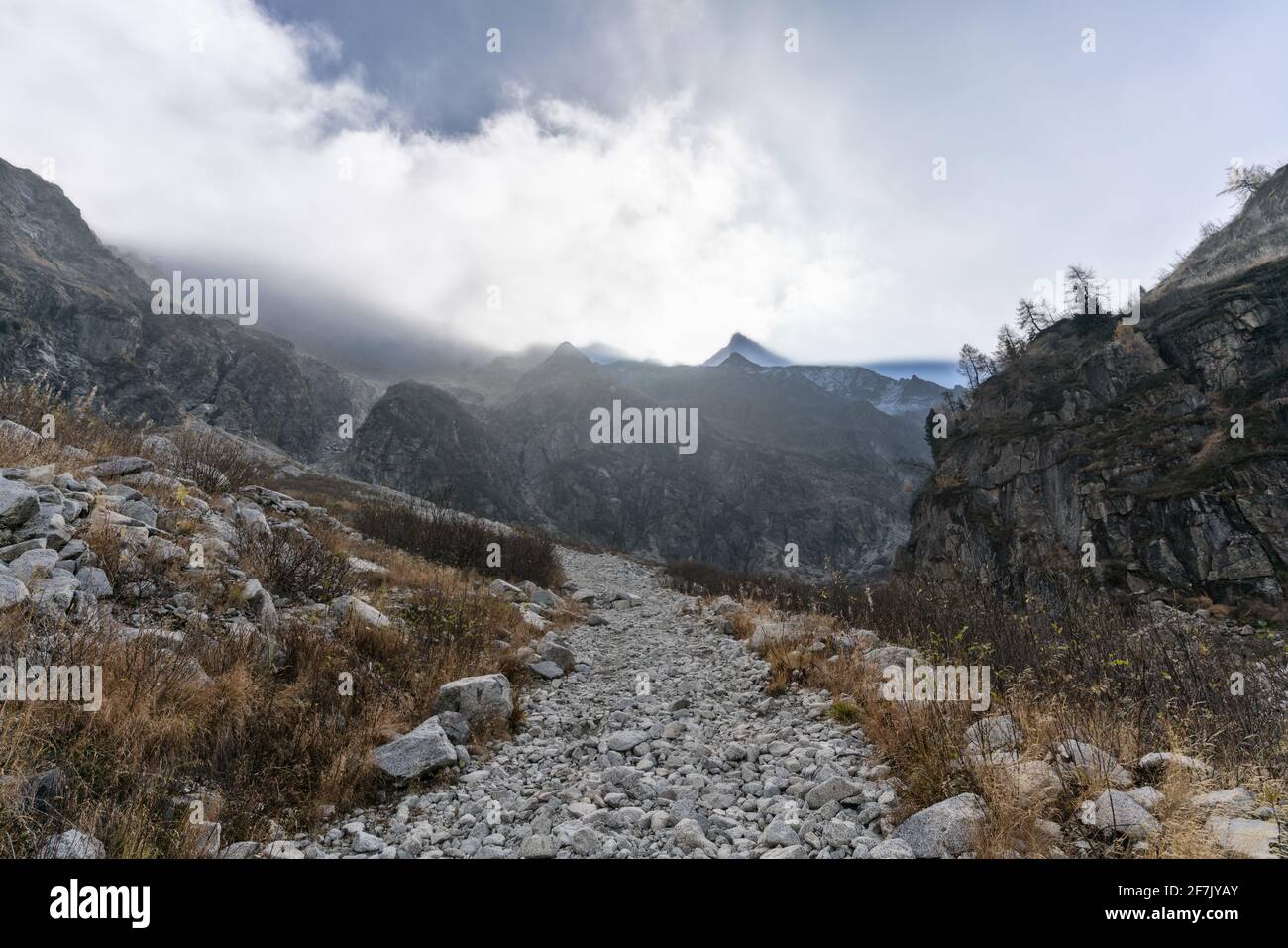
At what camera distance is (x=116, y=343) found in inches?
4633

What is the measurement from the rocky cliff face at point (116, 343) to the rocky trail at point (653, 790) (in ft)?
385

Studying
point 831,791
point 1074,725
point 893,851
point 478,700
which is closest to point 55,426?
point 478,700

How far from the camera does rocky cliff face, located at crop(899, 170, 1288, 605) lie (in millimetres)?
24656

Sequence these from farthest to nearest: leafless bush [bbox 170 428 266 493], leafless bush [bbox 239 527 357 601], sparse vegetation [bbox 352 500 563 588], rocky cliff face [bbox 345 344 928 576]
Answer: rocky cliff face [bbox 345 344 928 576]
sparse vegetation [bbox 352 500 563 588]
leafless bush [bbox 170 428 266 493]
leafless bush [bbox 239 527 357 601]

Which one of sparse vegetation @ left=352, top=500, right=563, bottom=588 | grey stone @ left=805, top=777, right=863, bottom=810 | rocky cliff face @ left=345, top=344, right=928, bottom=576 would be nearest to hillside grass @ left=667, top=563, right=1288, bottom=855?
grey stone @ left=805, top=777, right=863, bottom=810

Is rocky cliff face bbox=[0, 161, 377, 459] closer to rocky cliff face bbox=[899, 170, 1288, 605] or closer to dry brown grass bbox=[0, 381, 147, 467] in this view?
dry brown grass bbox=[0, 381, 147, 467]

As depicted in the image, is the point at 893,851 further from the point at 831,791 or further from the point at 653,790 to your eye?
the point at 653,790

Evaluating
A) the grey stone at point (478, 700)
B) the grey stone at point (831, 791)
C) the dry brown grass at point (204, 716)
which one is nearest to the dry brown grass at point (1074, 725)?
the grey stone at point (831, 791)

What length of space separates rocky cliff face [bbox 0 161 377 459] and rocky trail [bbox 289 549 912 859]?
117311 mm

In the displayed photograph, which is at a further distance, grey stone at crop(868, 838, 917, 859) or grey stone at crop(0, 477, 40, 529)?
grey stone at crop(0, 477, 40, 529)

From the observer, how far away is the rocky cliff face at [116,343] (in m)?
102

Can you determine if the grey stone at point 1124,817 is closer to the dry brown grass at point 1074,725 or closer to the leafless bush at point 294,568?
the dry brown grass at point 1074,725

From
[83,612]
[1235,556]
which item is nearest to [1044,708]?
[83,612]
